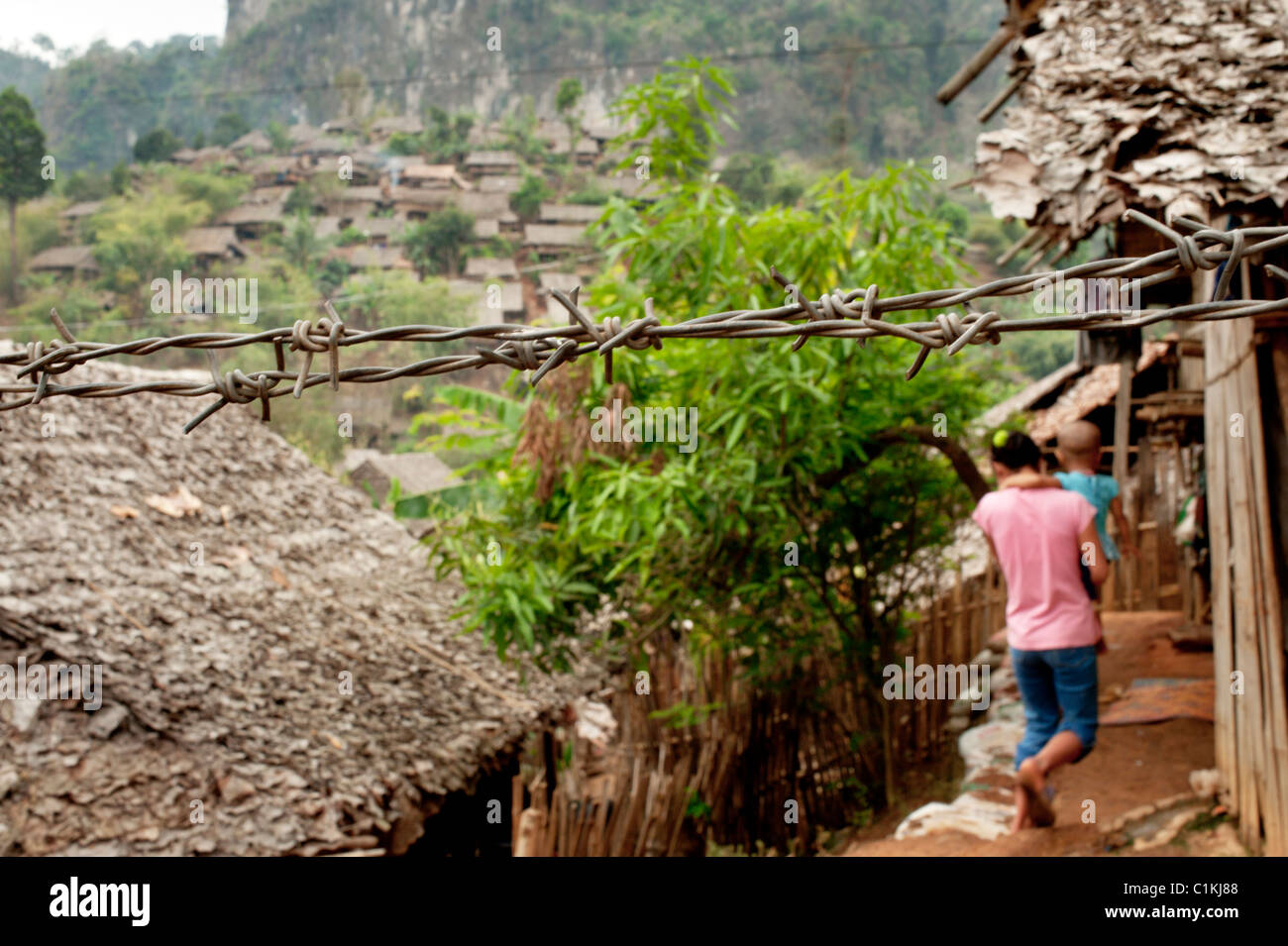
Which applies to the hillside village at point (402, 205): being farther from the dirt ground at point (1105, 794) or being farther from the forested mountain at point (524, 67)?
the dirt ground at point (1105, 794)

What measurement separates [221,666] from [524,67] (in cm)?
6174

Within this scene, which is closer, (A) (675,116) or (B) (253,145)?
(A) (675,116)

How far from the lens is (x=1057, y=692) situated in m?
3.31

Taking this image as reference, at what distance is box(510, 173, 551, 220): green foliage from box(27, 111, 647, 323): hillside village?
0.13 metres

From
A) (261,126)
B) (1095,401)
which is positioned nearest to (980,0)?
(261,126)

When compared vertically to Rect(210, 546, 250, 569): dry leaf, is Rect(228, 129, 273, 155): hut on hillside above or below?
above

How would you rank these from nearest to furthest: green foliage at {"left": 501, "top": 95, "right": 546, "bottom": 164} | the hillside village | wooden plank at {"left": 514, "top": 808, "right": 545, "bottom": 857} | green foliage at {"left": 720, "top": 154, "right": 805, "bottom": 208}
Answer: wooden plank at {"left": 514, "top": 808, "right": 545, "bottom": 857}, the hillside village, green foliage at {"left": 720, "top": 154, "right": 805, "bottom": 208}, green foliage at {"left": 501, "top": 95, "right": 546, "bottom": 164}

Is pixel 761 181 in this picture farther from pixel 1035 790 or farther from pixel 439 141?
pixel 1035 790

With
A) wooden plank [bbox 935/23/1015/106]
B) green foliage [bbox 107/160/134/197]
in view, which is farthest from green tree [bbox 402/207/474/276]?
wooden plank [bbox 935/23/1015/106]

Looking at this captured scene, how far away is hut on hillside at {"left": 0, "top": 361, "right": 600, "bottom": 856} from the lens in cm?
443

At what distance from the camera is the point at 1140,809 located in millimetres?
3742

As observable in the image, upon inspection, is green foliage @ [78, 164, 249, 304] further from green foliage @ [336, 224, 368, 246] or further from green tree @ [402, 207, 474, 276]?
green tree @ [402, 207, 474, 276]

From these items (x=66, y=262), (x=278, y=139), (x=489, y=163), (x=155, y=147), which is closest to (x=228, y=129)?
(x=278, y=139)

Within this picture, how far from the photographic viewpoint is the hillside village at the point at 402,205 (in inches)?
1497
